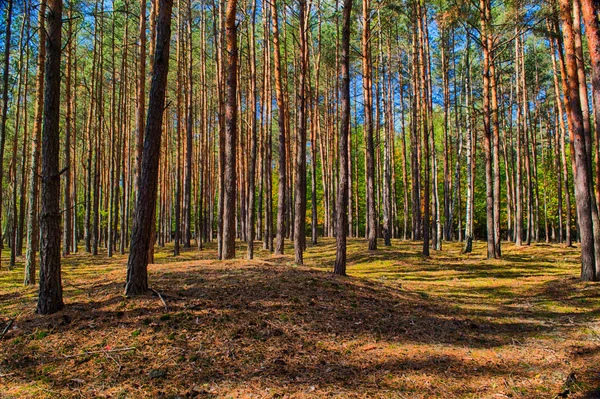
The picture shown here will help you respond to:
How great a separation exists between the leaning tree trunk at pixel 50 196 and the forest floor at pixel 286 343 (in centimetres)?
33

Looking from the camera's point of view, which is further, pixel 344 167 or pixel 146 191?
pixel 344 167

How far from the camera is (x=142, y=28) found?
40.9ft

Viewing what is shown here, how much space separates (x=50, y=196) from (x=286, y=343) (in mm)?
4013

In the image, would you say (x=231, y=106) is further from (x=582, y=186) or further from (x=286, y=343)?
(x=582, y=186)

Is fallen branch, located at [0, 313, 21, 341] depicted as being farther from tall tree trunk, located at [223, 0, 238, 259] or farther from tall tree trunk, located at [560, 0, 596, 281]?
tall tree trunk, located at [560, 0, 596, 281]

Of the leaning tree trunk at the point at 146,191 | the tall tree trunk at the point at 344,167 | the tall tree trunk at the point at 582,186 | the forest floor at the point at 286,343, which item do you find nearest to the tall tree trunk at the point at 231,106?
the forest floor at the point at 286,343

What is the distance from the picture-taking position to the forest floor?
391 centimetres

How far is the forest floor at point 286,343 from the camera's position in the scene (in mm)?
3910

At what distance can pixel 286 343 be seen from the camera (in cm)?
482

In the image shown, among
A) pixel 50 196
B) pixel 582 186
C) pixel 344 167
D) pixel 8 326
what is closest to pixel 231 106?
pixel 344 167

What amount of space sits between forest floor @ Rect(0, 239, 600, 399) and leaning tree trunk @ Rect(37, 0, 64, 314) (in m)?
0.33

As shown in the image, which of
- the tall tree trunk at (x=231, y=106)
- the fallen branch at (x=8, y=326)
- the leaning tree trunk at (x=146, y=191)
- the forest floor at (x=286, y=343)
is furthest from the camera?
the tall tree trunk at (x=231, y=106)

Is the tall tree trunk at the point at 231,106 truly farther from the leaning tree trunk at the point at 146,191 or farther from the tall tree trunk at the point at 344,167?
the leaning tree trunk at the point at 146,191

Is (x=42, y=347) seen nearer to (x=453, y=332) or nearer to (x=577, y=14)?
(x=453, y=332)
